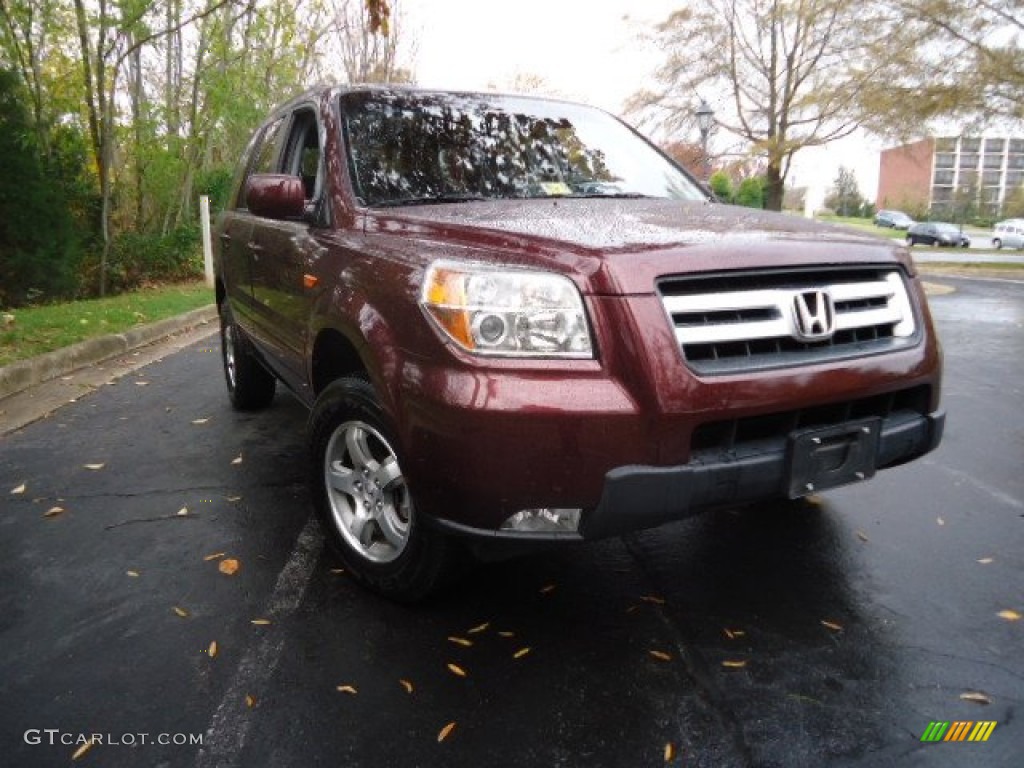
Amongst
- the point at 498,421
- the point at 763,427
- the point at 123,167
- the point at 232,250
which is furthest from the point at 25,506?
the point at 123,167

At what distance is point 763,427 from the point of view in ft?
7.61

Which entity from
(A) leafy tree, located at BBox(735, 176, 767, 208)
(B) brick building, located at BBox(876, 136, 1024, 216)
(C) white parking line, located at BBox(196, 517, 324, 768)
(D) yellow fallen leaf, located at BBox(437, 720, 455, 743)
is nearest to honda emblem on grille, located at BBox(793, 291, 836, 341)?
(D) yellow fallen leaf, located at BBox(437, 720, 455, 743)

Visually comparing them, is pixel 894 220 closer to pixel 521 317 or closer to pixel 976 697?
pixel 976 697

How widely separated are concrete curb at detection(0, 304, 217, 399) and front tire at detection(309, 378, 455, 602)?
4186 millimetres

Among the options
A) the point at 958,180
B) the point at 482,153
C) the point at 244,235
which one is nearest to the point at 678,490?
the point at 482,153

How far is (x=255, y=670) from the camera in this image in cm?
239

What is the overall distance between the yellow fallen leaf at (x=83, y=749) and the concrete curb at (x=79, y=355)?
460 cm

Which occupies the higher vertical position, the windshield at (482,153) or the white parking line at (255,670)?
the windshield at (482,153)

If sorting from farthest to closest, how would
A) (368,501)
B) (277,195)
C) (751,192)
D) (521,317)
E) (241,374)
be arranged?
(751,192) < (241,374) < (277,195) < (368,501) < (521,317)

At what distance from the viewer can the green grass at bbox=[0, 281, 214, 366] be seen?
6.72 metres

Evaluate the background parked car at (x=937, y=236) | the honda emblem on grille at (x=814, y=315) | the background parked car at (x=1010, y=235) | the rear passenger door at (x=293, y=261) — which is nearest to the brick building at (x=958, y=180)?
the background parked car at (x=1010, y=235)

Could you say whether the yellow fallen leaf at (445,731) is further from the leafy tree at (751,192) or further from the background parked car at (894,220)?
the background parked car at (894,220)

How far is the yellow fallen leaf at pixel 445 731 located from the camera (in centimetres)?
208

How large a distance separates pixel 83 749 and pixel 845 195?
10394cm
